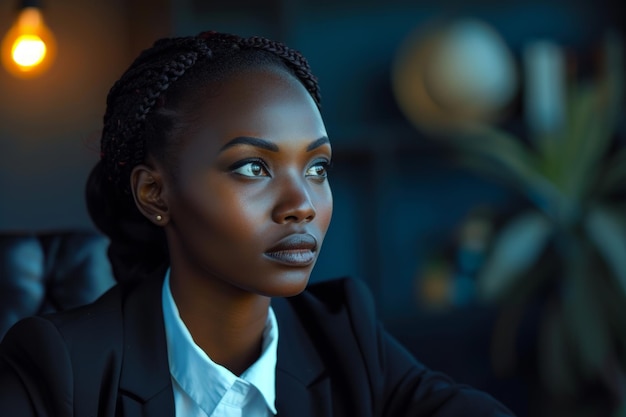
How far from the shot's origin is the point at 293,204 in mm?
1051

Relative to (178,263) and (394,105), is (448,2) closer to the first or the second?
(394,105)

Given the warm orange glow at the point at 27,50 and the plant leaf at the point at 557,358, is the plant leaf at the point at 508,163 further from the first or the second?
the warm orange glow at the point at 27,50

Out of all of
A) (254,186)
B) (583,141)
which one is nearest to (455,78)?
(583,141)

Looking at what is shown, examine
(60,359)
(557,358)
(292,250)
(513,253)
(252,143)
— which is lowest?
(557,358)

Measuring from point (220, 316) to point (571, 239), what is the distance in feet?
6.53

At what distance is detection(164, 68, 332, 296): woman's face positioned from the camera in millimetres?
1053

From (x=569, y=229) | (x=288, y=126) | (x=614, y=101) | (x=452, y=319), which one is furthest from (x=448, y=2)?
(x=288, y=126)

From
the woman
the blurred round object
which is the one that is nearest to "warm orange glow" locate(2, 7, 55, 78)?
the woman

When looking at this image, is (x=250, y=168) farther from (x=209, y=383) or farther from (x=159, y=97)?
(x=209, y=383)

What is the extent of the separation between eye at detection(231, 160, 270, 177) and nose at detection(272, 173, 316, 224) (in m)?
0.03

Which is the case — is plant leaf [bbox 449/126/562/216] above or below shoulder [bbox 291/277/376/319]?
below

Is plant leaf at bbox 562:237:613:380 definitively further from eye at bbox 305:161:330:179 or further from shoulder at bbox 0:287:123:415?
shoulder at bbox 0:287:123:415

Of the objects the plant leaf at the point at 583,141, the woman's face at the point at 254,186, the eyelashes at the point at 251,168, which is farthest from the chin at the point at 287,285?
the plant leaf at the point at 583,141

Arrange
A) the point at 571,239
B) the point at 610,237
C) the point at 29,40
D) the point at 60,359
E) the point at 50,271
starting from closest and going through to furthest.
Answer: the point at 60,359
the point at 50,271
the point at 29,40
the point at 610,237
the point at 571,239
